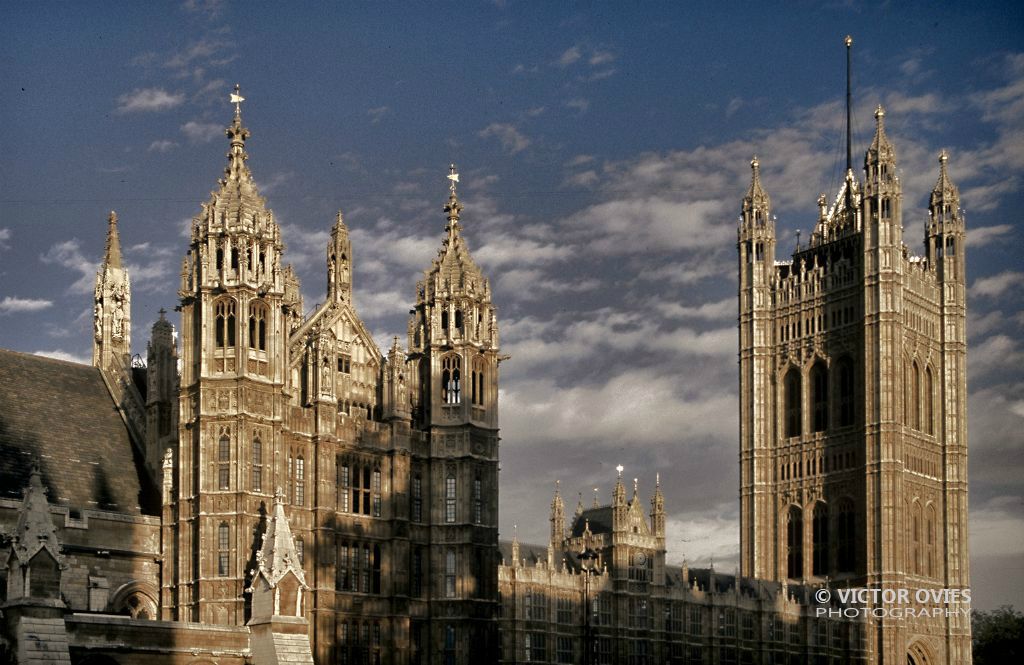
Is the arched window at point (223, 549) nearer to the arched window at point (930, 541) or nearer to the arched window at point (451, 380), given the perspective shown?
the arched window at point (451, 380)

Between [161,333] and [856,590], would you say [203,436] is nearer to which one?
[161,333]

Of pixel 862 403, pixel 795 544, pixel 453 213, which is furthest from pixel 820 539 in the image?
pixel 453 213

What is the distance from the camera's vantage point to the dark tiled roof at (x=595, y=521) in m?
128

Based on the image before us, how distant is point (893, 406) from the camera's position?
153 metres

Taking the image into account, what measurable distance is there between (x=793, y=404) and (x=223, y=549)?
10253cm

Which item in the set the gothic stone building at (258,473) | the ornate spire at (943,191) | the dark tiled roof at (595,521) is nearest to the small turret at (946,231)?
the ornate spire at (943,191)

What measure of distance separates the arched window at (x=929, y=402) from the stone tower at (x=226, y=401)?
99.6 m

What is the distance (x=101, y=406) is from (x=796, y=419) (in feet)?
321

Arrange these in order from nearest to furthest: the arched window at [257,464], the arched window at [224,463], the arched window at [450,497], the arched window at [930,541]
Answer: the arched window at [224,463], the arched window at [257,464], the arched window at [450,497], the arched window at [930,541]

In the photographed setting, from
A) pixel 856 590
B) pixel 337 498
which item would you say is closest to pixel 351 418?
pixel 337 498

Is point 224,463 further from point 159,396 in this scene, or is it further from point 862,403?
point 862,403

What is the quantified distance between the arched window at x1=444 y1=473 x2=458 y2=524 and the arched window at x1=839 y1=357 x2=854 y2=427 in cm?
8487

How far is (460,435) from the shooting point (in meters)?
80.1

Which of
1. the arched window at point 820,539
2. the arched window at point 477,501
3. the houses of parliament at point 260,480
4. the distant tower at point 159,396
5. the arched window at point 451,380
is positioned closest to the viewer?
the houses of parliament at point 260,480
